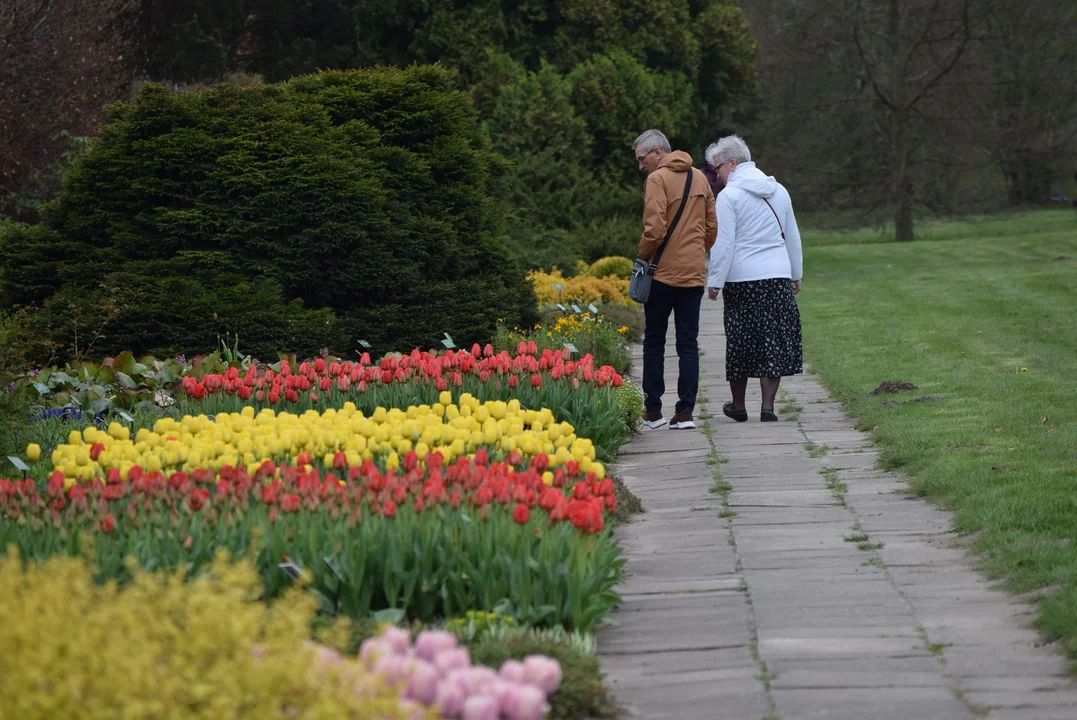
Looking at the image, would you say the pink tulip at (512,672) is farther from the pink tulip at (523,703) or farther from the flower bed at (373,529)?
the flower bed at (373,529)

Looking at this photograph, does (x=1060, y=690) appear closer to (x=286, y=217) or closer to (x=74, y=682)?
(x=74, y=682)

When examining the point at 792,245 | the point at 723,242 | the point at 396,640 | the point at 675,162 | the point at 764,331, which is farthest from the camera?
the point at 792,245

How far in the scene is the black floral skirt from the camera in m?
8.52

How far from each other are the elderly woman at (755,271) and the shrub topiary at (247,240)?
232 cm

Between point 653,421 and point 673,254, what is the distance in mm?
1120

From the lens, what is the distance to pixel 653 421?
8.57 meters

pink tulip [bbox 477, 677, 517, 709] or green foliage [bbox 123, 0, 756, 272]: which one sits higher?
green foliage [bbox 123, 0, 756, 272]

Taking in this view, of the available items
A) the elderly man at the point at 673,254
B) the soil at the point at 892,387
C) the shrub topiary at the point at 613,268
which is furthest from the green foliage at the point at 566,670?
the shrub topiary at the point at 613,268

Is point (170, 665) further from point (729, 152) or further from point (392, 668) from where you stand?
point (729, 152)

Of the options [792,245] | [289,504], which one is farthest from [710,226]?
[289,504]

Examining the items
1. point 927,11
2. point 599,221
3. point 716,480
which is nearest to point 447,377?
point 716,480

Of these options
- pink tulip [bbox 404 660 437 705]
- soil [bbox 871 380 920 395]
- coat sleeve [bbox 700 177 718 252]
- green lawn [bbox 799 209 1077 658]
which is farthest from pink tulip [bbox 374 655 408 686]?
soil [bbox 871 380 920 395]

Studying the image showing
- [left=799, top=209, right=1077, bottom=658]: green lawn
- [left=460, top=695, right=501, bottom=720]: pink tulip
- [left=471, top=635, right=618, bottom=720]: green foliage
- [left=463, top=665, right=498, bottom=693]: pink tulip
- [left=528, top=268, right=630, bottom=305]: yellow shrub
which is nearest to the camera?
[left=460, top=695, right=501, bottom=720]: pink tulip

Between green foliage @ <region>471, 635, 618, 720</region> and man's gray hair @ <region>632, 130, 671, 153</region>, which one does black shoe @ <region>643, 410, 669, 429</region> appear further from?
green foliage @ <region>471, 635, 618, 720</region>
